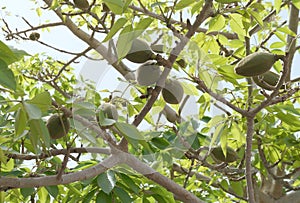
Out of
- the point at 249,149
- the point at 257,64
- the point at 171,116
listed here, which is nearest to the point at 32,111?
the point at 257,64

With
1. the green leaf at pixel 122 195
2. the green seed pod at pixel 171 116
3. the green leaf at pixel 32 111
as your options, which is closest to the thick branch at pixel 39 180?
the green leaf at pixel 32 111

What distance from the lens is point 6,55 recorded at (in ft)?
3.48

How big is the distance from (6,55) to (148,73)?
0.35 m

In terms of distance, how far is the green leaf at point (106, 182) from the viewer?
1.45 meters

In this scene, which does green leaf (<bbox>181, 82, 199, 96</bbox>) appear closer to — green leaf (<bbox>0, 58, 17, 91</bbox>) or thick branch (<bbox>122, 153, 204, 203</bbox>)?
thick branch (<bbox>122, 153, 204, 203</bbox>)

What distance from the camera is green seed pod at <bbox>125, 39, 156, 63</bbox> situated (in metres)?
1.16

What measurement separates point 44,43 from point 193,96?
1446 millimetres

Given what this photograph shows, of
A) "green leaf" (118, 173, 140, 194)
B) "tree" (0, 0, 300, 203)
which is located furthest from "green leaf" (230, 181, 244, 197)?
"green leaf" (118, 173, 140, 194)

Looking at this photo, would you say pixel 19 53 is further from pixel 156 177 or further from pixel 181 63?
pixel 156 177

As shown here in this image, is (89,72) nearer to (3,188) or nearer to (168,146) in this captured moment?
(3,188)

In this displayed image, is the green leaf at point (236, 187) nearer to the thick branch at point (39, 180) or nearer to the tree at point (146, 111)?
the tree at point (146, 111)

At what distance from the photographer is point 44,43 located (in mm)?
2797

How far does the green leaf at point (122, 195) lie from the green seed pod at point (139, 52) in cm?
52

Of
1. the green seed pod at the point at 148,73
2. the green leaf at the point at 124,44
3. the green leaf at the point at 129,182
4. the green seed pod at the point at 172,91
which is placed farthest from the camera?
the green leaf at the point at 129,182
